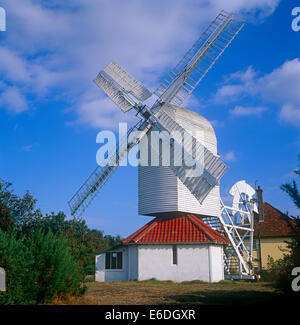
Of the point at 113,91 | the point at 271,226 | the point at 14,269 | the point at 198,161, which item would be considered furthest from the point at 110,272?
the point at 14,269

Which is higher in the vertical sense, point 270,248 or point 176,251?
point 270,248

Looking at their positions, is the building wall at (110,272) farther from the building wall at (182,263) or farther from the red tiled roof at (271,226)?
the red tiled roof at (271,226)

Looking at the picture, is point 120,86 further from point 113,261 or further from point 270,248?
point 270,248

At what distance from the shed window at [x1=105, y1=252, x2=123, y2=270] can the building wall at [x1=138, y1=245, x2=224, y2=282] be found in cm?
268


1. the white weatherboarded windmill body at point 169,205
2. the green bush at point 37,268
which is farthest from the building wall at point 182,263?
the green bush at point 37,268

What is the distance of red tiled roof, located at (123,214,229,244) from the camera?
2380 cm

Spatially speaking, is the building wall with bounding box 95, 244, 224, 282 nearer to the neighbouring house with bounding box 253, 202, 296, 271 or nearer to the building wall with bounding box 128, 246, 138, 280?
the building wall with bounding box 128, 246, 138, 280

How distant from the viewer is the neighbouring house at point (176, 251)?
926 inches

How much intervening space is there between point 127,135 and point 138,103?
2.08m

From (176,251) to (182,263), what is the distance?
81cm

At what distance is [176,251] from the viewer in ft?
79.0

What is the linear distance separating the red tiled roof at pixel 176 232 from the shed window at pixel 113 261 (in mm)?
1691
